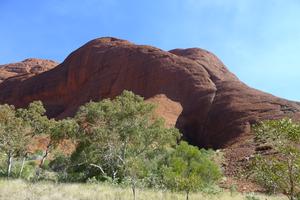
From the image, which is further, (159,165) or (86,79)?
(86,79)

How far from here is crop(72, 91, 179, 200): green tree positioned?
25172 mm

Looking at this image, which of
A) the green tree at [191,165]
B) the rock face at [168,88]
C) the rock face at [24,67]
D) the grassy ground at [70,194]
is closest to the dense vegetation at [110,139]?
the green tree at [191,165]

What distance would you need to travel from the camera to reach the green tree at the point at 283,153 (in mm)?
11281

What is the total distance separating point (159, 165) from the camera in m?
28.3

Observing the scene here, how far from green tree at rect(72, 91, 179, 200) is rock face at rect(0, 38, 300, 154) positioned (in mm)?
13661

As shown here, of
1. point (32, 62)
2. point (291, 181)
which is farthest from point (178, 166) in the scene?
point (32, 62)

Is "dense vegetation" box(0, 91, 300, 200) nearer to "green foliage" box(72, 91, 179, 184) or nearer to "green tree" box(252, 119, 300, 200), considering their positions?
"green foliage" box(72, 91, 179, 184)

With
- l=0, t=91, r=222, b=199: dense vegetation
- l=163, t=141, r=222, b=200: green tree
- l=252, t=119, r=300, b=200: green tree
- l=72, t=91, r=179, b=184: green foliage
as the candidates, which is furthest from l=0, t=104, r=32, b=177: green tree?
l=252, t=119, r=300, b=200: green tree

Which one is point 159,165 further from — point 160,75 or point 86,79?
point 86,79

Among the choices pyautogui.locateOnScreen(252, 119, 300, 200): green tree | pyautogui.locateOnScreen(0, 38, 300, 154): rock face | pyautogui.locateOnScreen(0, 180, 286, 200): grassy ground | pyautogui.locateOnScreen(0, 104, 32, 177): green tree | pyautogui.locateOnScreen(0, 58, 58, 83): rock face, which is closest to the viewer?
pyautogui.locateOnScreen(252, 119, 300, 200): green tree

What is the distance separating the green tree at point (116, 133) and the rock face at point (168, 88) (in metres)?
13.7

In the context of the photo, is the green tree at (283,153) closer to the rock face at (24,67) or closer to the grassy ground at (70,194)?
the grassy ground at (70,194)

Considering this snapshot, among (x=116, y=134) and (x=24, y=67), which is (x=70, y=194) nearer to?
(x=116, y=134)

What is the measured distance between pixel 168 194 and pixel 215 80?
43.6 m
